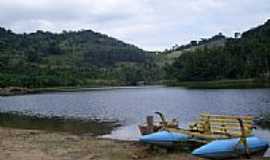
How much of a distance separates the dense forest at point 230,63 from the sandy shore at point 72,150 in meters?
116

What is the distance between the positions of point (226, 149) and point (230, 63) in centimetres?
13961

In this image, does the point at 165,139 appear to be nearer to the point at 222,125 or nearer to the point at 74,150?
the point at 222,125

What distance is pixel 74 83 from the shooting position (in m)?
194

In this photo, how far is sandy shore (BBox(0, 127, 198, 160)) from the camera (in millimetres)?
22438

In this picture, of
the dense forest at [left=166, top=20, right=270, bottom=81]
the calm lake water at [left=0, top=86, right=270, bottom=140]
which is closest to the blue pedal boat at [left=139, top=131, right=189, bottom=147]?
the calm lake water at [left=0, top=86, right=270, bottom=140]

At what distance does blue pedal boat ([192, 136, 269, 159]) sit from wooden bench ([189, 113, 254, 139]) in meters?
1.26

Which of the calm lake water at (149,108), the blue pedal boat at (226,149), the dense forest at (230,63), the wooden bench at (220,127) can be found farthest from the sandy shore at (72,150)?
the dense forest at (230,63)

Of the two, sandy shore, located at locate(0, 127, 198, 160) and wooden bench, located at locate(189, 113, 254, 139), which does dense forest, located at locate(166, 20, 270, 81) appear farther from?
sandy shore, located at locate(0, 127, 198, 160)

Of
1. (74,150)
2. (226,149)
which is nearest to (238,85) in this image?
(74,150)

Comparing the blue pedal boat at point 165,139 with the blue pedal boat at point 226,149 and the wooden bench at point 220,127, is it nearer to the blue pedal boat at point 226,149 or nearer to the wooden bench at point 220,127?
the wooden bench at point 220,127

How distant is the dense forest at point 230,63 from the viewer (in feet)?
470

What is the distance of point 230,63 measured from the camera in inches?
6166

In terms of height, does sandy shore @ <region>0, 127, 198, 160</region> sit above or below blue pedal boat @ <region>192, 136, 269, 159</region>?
below

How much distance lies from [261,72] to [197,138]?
12302 cm
